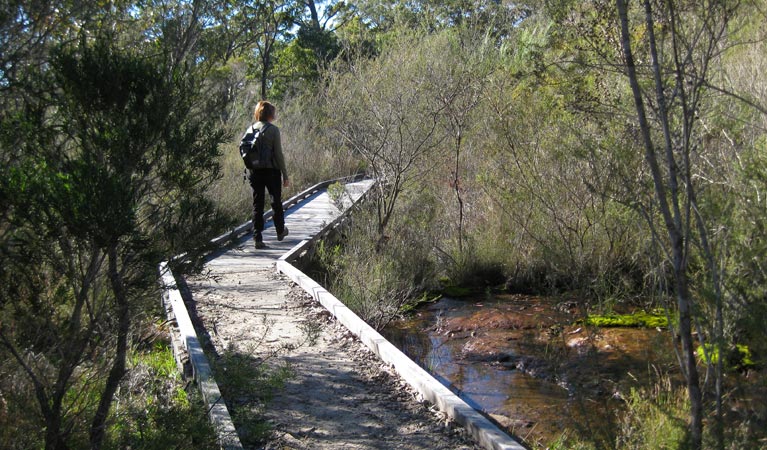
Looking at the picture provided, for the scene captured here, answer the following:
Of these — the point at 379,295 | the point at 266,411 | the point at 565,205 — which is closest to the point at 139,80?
the point at 266,411

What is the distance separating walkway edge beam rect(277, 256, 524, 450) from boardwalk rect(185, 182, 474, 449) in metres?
0.09

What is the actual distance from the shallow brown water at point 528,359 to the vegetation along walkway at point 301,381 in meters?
1.22

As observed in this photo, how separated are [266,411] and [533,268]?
282 inches

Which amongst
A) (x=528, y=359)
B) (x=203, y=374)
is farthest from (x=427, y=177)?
(x=203, y=374)

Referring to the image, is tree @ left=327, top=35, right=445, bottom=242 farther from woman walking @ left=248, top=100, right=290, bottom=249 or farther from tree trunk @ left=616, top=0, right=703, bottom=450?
tree trunk @ left=616, top=0, right=703, bottom=450

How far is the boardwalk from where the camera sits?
16.9 ft

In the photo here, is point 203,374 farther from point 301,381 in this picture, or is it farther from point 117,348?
point 117,348

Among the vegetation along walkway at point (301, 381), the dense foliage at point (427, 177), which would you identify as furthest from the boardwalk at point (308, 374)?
the dense foliage at point (427, 177)

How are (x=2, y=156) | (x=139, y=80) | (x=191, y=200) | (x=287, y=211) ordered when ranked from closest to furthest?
(x=139, y=80) < (x=191, y=200) < (x=2, y=156) < (x=287, y=211)

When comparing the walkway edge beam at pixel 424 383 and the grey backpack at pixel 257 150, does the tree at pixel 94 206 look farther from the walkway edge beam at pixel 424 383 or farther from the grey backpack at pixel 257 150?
the grey backpack at pixel 257 150

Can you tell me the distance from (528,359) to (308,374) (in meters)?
3.37

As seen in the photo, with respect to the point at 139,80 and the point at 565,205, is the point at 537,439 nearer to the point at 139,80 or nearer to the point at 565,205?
the point at 139,80

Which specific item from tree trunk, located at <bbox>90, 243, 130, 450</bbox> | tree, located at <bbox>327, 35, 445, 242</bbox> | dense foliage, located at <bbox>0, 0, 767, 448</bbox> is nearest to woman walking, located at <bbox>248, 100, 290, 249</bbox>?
dense foliage, located at <bbox>0, 0, 767, 448</bbox>

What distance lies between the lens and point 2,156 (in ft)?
16.3
